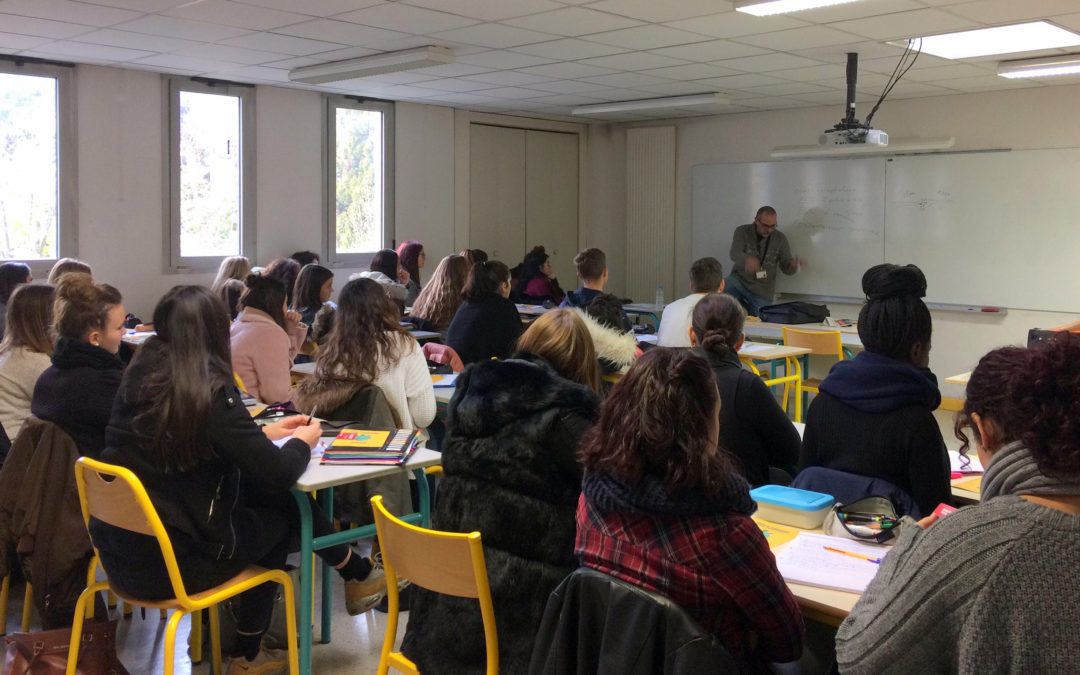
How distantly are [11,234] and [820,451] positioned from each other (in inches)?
246

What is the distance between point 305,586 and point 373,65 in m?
4.52

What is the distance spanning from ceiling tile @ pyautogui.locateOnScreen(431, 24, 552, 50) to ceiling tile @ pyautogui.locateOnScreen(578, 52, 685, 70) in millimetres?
751

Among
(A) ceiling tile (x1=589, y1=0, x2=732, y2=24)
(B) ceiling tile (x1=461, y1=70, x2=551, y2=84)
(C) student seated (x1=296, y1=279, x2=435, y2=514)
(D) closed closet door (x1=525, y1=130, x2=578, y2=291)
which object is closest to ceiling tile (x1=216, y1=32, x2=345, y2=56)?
(B) ceiling tile (x1=461, y1=70, x2=551, y2=84)

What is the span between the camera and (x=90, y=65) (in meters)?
6.93

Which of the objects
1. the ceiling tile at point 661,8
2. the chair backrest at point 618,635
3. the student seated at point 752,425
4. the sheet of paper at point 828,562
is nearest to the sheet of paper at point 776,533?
the sheet of paper at point 828,562

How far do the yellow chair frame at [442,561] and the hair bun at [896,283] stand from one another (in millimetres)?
1293

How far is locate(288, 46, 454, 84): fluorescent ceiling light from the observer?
20.2ft

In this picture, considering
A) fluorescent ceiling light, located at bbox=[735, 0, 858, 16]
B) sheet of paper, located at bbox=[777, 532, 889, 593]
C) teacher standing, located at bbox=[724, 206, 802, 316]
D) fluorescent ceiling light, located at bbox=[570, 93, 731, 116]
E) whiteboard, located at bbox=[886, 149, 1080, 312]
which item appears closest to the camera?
sheet of paper, located at bbox=[777, 532, 889, 593]

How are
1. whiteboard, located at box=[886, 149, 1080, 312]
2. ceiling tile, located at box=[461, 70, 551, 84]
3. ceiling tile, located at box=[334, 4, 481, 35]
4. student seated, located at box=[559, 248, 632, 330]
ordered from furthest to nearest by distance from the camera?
whiteboard, located at box=[886, 149, 1080, 312] → ceiling tile, located at box=[461, 70, 551, 84] → student seated, located at box=[559, 248, 632, 330] → ceiling tile, located at box=[334, 4, 481, 35]

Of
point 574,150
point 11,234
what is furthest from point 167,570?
point 574,150

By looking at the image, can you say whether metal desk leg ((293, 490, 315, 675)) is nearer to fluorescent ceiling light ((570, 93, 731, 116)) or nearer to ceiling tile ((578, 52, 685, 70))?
ceiling tile ((578, 52, 685, 70))

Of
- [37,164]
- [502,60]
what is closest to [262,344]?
[502,60]

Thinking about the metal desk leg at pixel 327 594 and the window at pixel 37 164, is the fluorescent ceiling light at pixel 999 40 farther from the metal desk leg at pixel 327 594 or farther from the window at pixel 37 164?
the window at pixel 37 164

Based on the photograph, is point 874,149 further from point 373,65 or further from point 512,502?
point 512,502
